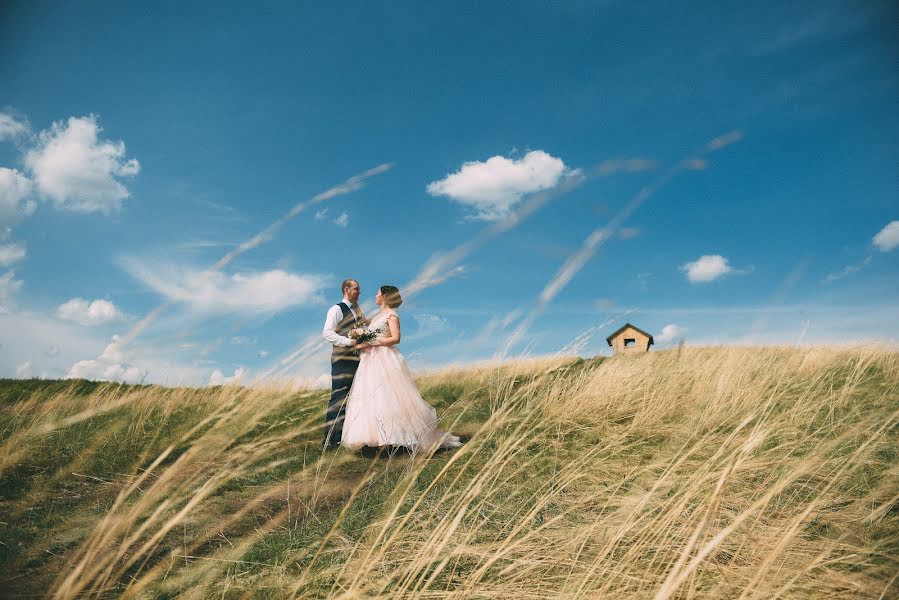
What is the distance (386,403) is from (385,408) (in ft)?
0.21

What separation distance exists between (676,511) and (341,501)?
277 centimetres

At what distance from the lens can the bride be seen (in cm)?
572

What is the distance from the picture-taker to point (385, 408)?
5840 mm

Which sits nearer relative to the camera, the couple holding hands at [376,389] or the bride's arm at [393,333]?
the couple holding hands at [376,389]

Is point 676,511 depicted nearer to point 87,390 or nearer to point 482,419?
point 482,419

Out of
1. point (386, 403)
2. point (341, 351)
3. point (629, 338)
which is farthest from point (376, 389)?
point (629, 338)

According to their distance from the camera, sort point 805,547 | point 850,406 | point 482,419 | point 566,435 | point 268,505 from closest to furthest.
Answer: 1. point 805,547
2. point 268,505
3. point 566,435
4. point 850,406
5. point 482,419

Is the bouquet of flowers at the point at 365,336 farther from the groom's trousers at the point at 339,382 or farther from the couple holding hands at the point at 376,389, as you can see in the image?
the groom's trousers at the point at 339,382

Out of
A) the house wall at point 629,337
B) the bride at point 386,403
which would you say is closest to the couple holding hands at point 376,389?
the bride at point 386,403

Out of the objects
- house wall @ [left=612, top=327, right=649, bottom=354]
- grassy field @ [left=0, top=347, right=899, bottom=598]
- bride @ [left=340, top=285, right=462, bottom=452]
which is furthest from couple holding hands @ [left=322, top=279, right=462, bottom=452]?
house wall @ [left=612, top=327, right=649, bottom=354]

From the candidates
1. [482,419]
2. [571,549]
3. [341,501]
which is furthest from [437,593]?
[482,419]

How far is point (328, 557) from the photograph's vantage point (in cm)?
261

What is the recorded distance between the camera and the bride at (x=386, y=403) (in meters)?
5.72

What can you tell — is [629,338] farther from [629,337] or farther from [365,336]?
[365,336]
